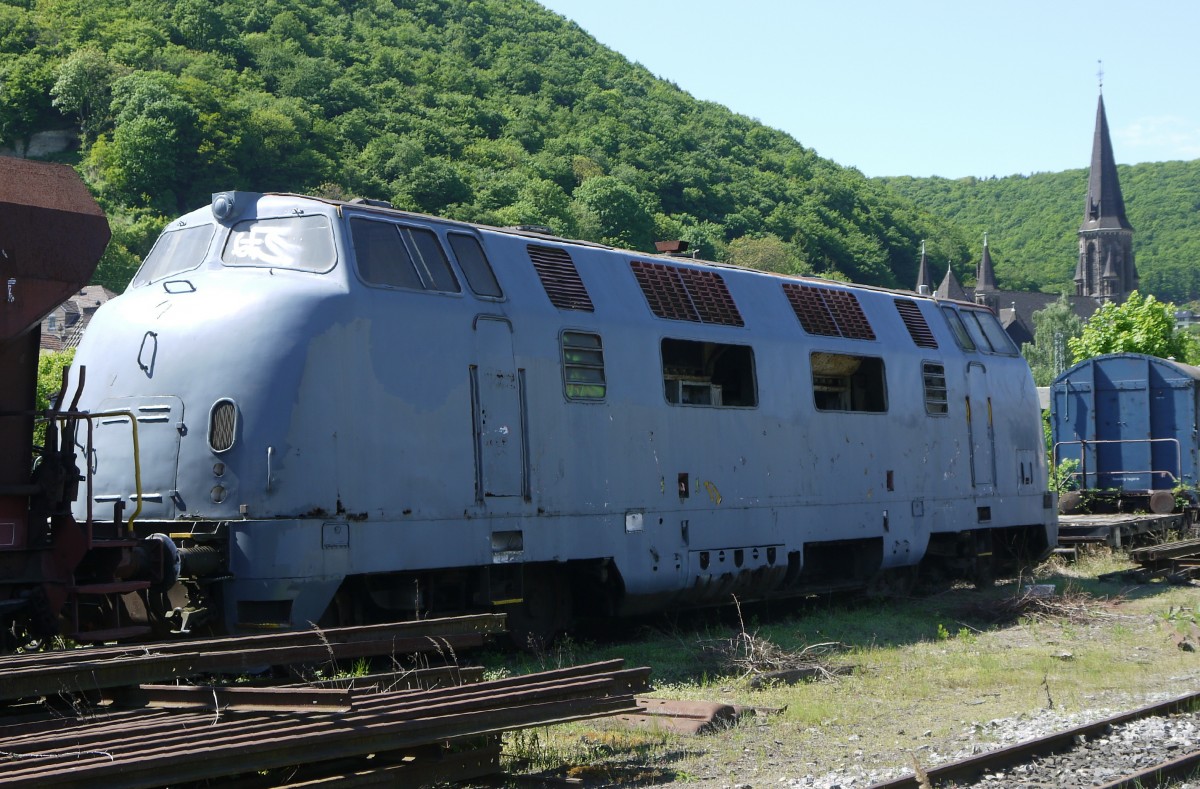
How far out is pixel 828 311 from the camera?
14.4 m

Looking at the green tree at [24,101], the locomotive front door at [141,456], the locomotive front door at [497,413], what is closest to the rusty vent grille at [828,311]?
the locomotive front door at [497,413]

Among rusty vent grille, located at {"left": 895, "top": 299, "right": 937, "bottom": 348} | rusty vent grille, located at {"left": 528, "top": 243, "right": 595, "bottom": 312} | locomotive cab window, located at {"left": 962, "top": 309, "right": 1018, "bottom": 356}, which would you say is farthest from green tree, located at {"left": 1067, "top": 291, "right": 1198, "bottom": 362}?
rusty vent grille, located at {"left": 528, "top": 243, "right": 595, "bottom": 312}

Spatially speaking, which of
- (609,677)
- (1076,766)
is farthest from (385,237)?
(1076,766)

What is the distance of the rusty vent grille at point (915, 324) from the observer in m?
15.6

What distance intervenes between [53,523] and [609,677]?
3656mm

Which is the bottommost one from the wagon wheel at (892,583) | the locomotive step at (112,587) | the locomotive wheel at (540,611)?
the wagon wheel at (892,583)

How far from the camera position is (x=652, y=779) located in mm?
Result: 6902

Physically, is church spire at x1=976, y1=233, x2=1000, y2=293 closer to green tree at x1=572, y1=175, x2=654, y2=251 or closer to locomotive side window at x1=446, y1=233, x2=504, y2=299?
green tree at x1=572, y1=175, x2=654, y2=251

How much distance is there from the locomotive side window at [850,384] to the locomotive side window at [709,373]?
152 centimetres

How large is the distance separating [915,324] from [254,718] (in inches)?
451

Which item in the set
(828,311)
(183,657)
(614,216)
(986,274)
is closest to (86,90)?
(614,216)

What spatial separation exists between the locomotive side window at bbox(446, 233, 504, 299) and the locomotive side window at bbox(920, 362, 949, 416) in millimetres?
6814

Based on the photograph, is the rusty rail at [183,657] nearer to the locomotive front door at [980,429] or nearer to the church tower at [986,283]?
the locomotive front door at [980,429]

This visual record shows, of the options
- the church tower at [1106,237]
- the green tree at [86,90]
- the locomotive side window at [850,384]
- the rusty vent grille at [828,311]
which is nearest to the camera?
the rusty vent grille at [828,311]
